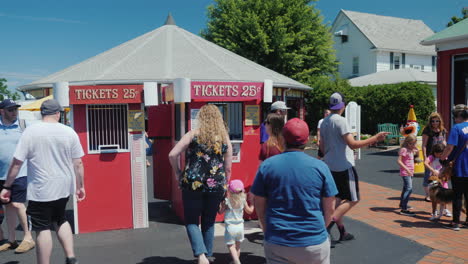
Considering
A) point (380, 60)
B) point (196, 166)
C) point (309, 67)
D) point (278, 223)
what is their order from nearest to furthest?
point (278, 223) → point (196, 166) → point (309, 67) → point (380, 60)

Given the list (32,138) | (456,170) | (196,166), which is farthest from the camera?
(456,170)

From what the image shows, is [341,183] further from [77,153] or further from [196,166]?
[77,153]

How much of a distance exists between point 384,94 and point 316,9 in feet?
29.8

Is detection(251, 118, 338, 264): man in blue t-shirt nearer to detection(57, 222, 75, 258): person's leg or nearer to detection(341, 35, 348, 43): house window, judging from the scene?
detection(57, 222, 75, 258): person's leg

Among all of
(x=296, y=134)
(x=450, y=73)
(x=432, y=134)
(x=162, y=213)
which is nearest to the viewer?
(x=296, y=134)

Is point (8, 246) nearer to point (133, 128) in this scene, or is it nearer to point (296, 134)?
point (133, 128)

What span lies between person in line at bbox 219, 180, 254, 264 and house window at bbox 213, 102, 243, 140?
5.97ft

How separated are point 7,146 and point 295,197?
3.99m

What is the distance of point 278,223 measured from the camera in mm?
2598

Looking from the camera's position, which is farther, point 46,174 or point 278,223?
point 46,174

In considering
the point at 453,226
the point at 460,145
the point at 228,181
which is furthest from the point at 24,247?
the point at 460,145

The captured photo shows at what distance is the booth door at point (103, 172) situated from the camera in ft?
18.8

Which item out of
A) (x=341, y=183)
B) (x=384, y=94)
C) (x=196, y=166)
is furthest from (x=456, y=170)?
(x=384, y=94)

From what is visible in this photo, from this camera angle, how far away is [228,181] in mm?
4445
